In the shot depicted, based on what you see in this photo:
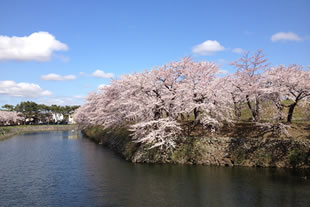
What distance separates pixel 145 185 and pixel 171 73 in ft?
53.5

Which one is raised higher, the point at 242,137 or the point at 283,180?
the point at 242,137

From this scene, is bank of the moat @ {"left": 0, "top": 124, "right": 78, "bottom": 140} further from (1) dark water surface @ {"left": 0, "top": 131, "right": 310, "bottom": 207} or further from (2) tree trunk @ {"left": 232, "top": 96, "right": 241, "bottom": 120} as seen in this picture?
(2) tree trunk @ {"left": 232, "top": 96, "right": 241, "bottom": 120}

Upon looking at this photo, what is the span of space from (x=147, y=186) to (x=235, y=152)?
12.0 metres

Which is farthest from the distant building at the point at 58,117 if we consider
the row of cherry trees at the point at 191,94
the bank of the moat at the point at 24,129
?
the row of cherry trees at the point at 191,94

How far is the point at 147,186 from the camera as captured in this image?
66.9 feet

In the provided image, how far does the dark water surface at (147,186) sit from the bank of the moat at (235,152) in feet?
5.11

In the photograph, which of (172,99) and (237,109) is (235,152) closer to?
(172,99)

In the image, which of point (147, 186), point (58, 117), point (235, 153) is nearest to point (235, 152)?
point (235, 153)

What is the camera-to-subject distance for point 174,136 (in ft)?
99.8

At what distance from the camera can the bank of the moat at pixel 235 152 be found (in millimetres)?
25750

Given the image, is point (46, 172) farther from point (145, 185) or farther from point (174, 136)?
point (174, 136)

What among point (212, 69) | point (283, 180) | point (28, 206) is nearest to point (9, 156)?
point (28, 206)

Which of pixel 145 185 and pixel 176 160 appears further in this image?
pixel 176 160

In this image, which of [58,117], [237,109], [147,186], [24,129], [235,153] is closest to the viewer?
[147,186]
